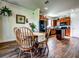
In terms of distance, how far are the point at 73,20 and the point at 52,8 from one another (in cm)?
272

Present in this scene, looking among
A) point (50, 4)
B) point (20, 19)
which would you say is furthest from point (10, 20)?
point (50, 4)

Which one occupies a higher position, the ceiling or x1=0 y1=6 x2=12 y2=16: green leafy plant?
the ceiling

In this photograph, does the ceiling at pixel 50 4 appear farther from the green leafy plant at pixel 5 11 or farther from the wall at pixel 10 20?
the green leafy plant at pixel 5 11

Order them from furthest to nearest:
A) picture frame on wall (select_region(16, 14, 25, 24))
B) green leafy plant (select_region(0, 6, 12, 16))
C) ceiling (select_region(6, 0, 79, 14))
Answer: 1. picture frame on wall (select_region(16, 14, 25, 24))
2. green leafy plant (select_region(0, 6, 12, 16))
3. ceiling (select_region(6, 0, 79, 14))

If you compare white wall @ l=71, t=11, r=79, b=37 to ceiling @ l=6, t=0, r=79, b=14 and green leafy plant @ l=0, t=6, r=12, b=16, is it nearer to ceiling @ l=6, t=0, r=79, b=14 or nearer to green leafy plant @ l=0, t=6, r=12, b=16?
ceiling @ l=6, t=0, r=79, b=14

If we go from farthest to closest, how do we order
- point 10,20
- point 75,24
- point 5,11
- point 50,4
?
point 75,24 < point 10,20 < point 5,11 < point 50,4

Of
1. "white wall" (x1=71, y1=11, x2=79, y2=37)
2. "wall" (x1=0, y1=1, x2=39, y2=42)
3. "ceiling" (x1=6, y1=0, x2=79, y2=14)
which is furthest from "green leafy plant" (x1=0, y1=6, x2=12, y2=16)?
"white wall" (x1=71, y1=11, x2=79, y2=37)

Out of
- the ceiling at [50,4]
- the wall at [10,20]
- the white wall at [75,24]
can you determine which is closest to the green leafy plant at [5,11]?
the wall at [10,20]

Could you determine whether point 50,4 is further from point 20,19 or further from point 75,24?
point 75,24

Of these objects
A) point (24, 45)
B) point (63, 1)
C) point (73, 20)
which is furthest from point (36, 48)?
point (73, 20)

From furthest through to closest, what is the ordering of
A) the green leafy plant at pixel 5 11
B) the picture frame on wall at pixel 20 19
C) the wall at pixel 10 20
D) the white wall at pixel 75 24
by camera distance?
the white wall at pixel 75 24, the picture frame on wall at pixel 20 19, the wall at pixel 10 20, the green leafy plant at pixel 5 11

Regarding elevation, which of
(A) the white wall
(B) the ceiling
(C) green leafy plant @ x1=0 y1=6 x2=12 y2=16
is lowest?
(A) the white wall

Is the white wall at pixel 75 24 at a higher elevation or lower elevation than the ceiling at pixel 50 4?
lower

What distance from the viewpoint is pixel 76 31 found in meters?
5.81
